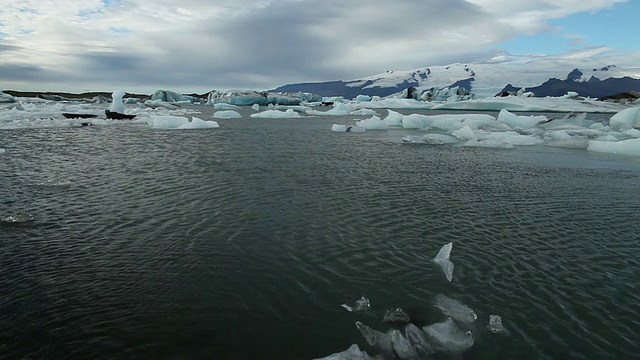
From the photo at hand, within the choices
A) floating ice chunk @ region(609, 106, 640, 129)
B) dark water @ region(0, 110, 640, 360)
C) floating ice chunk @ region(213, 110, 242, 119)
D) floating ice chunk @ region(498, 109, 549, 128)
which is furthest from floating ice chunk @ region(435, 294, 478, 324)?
floating ice chunk @ region(213, 110, 242, 119)

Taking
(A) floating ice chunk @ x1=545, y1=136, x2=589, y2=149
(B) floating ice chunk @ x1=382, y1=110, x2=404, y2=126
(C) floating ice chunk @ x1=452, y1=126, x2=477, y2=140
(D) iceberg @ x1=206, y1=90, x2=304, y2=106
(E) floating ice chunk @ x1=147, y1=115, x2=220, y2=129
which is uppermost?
(D) iceberg @ x1=206, y1=90, x2=304, y2=106

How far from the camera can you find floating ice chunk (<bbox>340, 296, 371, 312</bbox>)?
4168 millimetres

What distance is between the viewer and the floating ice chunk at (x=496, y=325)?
12.6ft

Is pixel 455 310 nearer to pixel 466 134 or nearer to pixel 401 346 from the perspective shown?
pixel 401 346

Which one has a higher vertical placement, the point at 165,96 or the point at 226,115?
the point at 165,96

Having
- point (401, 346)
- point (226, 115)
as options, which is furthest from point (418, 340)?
point (226, 115)

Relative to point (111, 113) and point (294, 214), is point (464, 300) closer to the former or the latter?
point (294, 214)

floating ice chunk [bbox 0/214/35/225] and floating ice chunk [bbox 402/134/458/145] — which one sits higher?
floating ice chunk [bbox 0/214/35/225]

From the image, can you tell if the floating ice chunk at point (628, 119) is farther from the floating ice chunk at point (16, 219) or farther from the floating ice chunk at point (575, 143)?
the floating ice chunk at point (16, 219)

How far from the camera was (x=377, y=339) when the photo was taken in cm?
369

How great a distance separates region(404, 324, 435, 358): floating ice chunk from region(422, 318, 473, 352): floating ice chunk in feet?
0.19

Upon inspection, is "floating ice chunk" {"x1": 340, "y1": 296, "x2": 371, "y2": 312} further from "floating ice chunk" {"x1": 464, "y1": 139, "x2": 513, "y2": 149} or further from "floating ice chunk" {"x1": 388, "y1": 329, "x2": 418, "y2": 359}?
"floating ice chunk" {"x1": 464, "y1": 139, "x2": 513, "y2": 149}

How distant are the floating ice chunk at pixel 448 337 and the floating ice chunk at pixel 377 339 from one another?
401mm

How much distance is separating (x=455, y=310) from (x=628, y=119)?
27025mm
